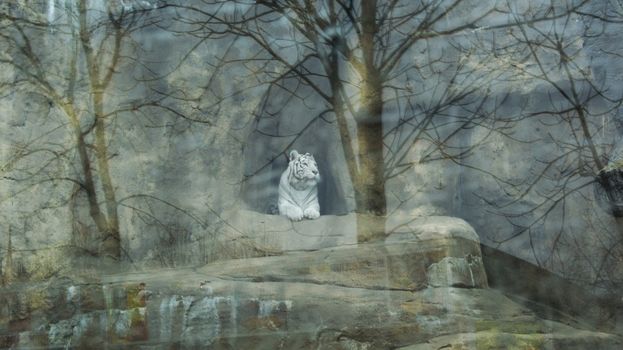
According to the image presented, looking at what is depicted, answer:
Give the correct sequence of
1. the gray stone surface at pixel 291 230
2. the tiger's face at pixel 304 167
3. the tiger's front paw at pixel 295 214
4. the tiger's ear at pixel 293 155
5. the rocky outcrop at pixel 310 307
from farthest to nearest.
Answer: the tiger's ear at pixel 293 155
the tiger's face at pixel 304 167
the tiger's front paw at pixel 295 214
the gray stone surface at pixel 291 230
the rocky outcrop at pixel 310 307

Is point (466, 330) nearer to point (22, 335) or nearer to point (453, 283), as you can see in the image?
point (453, 283)

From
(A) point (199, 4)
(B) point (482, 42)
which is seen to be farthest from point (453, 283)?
(A) point (199, 4)

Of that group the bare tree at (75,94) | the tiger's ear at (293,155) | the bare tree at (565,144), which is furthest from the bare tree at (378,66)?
the bare tree at (75,94)

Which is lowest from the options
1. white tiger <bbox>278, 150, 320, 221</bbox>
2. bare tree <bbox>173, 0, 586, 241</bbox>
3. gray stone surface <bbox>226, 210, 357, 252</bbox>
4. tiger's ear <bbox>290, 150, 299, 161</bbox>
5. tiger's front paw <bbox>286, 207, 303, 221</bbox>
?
gray stone surface <bbox>226, 210, 357, 252</bbox>

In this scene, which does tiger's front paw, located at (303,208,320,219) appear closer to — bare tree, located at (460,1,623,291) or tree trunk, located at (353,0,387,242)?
tree trunk, located at (353,0,387,242)

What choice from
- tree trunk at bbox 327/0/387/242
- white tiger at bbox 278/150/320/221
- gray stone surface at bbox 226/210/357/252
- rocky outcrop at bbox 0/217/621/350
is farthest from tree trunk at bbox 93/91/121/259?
tree trunk at bbox 327/0/387/242

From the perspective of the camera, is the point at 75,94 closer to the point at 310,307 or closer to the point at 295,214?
the point at 295,214

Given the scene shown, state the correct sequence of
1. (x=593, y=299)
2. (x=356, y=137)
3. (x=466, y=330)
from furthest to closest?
(x=356, y=137) → (x=593, y=299) → (x=466, y=330)

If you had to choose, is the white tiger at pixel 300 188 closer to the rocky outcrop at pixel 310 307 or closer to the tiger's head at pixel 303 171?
the tiger's head at pixel 303 171

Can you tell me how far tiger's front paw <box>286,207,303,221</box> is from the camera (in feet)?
28.4

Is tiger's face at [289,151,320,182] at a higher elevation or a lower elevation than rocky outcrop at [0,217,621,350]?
higher

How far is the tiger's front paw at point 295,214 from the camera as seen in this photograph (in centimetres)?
866

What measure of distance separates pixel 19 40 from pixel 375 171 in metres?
3.68

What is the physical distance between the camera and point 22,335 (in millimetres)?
8117
